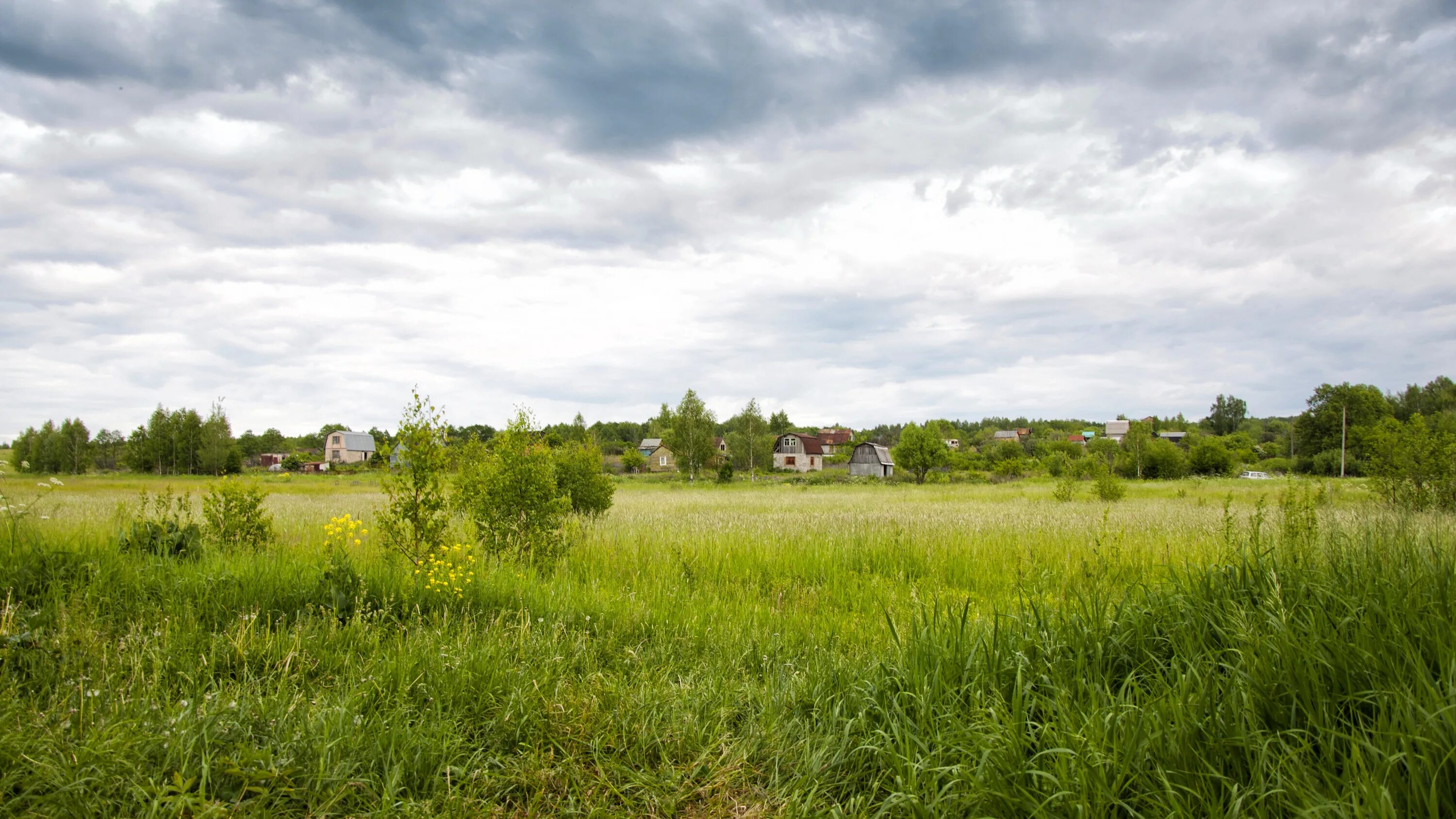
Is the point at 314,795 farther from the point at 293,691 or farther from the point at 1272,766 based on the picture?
the point at 1272,766

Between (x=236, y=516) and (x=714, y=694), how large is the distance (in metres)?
8.45

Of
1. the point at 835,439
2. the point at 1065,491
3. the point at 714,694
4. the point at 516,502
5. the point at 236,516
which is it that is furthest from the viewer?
the point at 835,439

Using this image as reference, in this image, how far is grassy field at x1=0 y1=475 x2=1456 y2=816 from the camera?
2.71 metres

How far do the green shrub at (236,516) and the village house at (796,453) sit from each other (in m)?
83.7

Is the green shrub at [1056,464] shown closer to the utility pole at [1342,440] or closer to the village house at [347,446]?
the utility pole at [1342,440]

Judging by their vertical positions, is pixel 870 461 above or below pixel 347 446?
below

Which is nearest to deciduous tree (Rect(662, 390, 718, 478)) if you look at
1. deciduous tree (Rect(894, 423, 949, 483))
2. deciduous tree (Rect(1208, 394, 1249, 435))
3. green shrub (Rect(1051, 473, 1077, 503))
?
deciduous tree (Rect(894, 423, 949, 483))

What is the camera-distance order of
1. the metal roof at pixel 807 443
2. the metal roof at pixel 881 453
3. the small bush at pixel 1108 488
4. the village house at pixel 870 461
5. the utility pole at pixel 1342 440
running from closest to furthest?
1. the small bush at pixel 1108 488
2. the utility pole at pixel 1342 440
3. the village house at pixel 870 461
4. the metal roof at pixel 881 453
5. the metal roof at pixel 807 443

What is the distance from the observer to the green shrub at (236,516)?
9.03m

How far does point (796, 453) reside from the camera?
9331 cm

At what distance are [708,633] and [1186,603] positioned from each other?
339 cm

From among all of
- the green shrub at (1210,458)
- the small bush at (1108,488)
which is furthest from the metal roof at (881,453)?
the small bush at (1108,488)

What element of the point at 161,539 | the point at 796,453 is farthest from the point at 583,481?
the point at 796,453

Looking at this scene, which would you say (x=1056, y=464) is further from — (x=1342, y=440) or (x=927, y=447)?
(x=1342, y=440)
